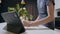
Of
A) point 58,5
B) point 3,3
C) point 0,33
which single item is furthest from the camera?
point 3,3

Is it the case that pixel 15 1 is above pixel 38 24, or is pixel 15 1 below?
above

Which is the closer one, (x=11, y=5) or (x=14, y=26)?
(x=14, y=26)

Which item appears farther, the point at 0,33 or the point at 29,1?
the point at 29,1

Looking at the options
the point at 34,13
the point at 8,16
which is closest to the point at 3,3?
the point at 34,13

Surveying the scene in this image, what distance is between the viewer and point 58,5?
1.28m

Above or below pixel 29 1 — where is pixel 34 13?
below

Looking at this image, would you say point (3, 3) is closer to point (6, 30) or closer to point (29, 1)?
point (29, 1)

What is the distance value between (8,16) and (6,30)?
11 cm

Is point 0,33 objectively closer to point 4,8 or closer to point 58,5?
point 58,5

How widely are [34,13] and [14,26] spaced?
82.0 inches

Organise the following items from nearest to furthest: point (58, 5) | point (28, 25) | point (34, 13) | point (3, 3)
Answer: point (28, 25)
point (58, 5)
point (34, 13)
point (3, 3)

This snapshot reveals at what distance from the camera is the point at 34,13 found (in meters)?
2.73

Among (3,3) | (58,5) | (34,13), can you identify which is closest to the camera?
(58,5)

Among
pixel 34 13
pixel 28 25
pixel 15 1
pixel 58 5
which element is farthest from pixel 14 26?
pixel 15 1
